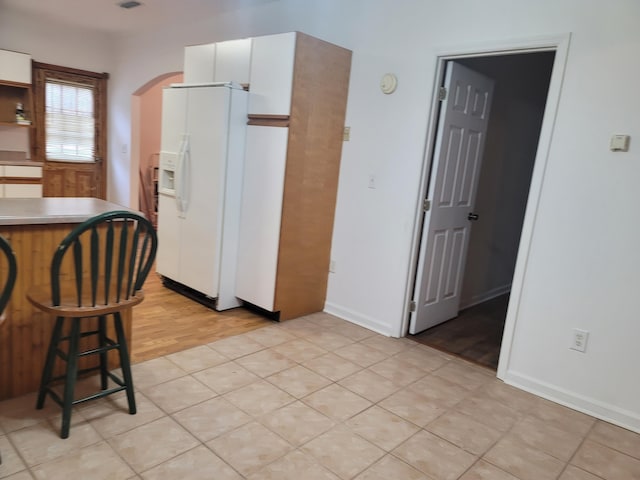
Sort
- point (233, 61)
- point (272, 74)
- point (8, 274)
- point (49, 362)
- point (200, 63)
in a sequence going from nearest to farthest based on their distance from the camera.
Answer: point (8, 274), point (49, 362), point (272, 74), point (233, 61), point (200, 63)

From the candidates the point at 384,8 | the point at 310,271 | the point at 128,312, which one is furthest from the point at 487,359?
the point at 384,8

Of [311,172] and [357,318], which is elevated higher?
[311,172]

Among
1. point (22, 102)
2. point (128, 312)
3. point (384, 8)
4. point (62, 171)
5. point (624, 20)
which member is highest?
point (384, 8)

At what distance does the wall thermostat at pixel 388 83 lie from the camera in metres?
3.24

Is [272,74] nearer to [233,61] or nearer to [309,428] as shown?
[233,61]

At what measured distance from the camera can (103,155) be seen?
20.9ft

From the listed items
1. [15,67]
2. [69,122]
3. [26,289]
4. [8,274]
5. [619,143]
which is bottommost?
[26,289]

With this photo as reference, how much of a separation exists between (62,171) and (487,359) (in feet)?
18.8

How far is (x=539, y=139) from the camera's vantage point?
111 inches

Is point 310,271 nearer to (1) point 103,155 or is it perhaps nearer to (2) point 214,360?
(2) point 214,360

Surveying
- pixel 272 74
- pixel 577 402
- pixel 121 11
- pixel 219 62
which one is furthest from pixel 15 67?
pixel 577 402

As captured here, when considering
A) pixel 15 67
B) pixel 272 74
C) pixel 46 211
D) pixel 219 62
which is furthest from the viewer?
pixel 15 67

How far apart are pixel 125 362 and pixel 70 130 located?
5.12 metres

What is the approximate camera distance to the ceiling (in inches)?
165
